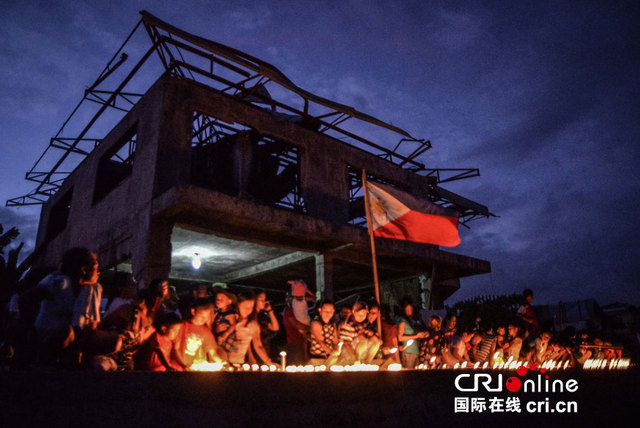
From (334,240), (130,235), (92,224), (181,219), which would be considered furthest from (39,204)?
(334,240)

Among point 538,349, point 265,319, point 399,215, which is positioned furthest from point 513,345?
point 265,319

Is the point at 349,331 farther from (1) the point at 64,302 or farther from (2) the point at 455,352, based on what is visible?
(1) the point at 64,302

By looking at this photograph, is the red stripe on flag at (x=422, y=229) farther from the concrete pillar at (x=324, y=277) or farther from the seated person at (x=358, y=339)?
the concrete pillar at (x=324, y=277)

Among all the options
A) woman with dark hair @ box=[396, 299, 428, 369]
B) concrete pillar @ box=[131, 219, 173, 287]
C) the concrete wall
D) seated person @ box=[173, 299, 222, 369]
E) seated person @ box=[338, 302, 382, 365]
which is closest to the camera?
seated person @ box=[173, 299, 222, 369]

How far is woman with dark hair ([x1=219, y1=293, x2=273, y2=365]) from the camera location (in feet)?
18.6

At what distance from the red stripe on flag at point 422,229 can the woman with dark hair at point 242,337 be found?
309 cm

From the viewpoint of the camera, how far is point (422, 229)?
831cm

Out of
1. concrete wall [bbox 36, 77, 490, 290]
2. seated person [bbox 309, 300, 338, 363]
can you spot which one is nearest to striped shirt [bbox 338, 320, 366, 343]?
seated person [bbox 309, 300, 338, 363]

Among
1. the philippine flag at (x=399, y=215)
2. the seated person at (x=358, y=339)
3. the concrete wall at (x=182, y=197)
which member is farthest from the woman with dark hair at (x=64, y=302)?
the philippine flag at (x=399, y=215)

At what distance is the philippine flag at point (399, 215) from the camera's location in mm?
7934

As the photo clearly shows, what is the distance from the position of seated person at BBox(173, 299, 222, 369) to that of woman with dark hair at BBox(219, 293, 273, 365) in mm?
526

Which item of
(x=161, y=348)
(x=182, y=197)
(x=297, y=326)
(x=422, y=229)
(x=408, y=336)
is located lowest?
(x=161, y=348)

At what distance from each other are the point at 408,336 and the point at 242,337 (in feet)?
10.1

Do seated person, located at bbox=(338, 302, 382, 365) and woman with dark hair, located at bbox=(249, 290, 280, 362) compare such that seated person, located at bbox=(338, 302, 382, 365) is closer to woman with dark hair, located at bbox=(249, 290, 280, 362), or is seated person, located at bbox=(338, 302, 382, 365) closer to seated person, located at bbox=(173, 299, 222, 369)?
woman with dark hair, located at bbox=(249, 290, 280, 362)
